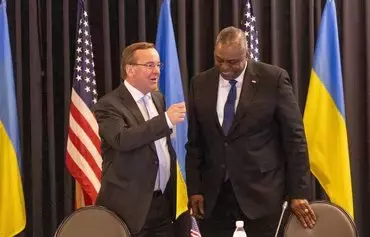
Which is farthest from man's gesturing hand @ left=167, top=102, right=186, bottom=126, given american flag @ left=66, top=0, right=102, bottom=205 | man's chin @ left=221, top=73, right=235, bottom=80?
american flag @ left=66, top=0, right=102, bottom=205

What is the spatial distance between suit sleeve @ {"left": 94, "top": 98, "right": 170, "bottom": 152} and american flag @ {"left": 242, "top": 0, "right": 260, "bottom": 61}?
1646 millimetres

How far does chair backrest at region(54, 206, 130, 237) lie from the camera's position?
8.91 feet

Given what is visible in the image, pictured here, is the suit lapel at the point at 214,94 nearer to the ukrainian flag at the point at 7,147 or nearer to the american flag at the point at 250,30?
the american flag at the point at 250,30

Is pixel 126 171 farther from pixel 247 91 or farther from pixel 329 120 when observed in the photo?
pixel 329 120

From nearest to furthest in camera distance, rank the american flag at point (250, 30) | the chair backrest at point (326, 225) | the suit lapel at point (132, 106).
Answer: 1. the chair backrest at point (326, 225)
2. the suit lapel at point (132, 106)
3. the american flag at point (250, 30)

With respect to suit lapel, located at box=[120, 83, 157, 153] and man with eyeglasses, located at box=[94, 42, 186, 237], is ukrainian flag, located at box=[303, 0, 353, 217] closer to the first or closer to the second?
man with eyeglasses, located at box=[94, 42, 186, 237]

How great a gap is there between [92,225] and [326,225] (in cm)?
108

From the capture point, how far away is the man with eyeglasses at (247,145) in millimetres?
2656

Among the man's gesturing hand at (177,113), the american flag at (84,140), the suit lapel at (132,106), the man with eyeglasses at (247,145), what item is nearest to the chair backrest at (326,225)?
the man with eyeglasses at (247,145)

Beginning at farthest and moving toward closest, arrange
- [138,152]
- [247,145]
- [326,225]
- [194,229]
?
[194,229] < [138,152] < [247,145] < [326,225]

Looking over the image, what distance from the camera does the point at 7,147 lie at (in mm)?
4078

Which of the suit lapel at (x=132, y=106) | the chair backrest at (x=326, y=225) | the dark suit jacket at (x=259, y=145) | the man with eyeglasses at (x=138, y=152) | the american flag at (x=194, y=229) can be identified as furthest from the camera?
the american flag at (x=194, y=229)

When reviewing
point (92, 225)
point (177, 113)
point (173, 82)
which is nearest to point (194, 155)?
point (177, 113)

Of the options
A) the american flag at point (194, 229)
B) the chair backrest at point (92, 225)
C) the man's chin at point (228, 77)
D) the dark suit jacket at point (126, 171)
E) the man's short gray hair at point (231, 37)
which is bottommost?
the american flag at point (194, 229)
